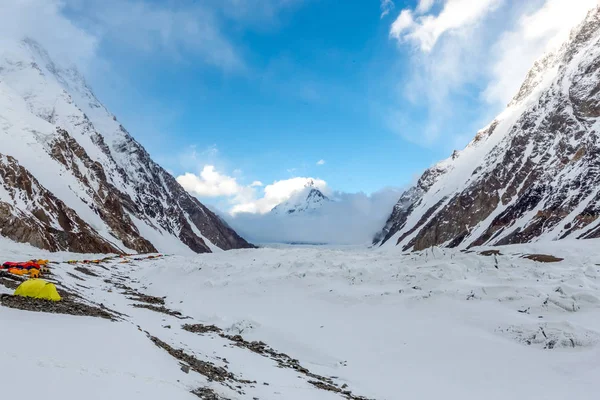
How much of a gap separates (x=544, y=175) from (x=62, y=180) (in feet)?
455

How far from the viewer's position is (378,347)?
50.4 ft

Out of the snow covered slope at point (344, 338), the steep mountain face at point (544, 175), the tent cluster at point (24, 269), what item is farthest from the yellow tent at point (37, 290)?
the steep mountain face at point (544, 175)

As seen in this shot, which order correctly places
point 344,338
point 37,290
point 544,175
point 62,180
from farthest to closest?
point 544,175
point 62,180
point 344,338
point 37,290

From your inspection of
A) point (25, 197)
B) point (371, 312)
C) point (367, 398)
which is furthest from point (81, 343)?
point (25, 197)

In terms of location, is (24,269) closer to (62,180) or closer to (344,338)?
(344,338)

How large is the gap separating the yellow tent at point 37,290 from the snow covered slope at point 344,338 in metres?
1.16

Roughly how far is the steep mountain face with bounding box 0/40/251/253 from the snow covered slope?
5821cm

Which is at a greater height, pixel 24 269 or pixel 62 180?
pixel 62 180

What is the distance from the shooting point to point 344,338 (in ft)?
54.2

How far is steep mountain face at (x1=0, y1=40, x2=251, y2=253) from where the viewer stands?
71.1m

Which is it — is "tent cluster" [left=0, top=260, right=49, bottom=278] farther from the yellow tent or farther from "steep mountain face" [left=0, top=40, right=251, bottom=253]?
"steep mountain face" [left=0, top=40, right=251, bottom=253]

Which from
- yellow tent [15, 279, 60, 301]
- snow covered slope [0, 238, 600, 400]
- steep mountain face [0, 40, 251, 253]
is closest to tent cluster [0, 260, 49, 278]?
snow covered slope [0, 238, 600, 400]

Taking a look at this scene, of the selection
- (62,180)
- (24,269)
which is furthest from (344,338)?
(62,180)

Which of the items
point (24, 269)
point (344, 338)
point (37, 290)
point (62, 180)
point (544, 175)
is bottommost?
point (24, 269)
